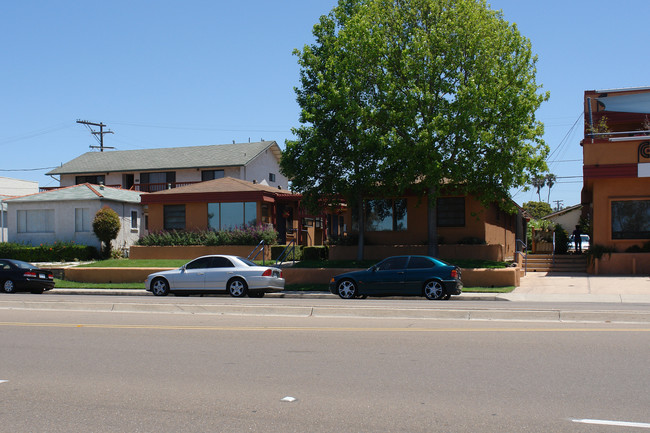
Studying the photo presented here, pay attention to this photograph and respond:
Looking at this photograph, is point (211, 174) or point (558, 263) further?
point (211, 174)

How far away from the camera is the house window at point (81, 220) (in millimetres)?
36219

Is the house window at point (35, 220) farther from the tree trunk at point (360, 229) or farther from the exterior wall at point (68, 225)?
the tree trunk at point (360, 229)

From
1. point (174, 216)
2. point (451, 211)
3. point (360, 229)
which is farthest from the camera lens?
point (174, 216)

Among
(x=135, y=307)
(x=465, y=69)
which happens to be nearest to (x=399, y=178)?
(x=465, y=69)

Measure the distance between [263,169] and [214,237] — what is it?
1860 centimetres

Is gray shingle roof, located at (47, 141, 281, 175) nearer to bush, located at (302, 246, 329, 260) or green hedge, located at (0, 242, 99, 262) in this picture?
green hedge, located at (0, 242, 99, 262)

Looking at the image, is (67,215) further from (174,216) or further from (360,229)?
(360,229)

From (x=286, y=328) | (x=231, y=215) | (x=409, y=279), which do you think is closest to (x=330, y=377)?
(x=286, y=328)

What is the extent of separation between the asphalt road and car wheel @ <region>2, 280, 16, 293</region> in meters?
13.8

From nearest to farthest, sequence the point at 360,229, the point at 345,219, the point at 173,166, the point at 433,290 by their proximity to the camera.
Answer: the point at 433,290, the point at 360,229, the point at 345,219, the point at 173,166

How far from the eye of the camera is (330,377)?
25.4 ft

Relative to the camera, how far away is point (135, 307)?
1495 centimetres

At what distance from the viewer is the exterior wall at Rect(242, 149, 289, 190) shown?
4725 cm

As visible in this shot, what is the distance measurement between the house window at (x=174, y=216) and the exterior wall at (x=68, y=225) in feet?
13.7
